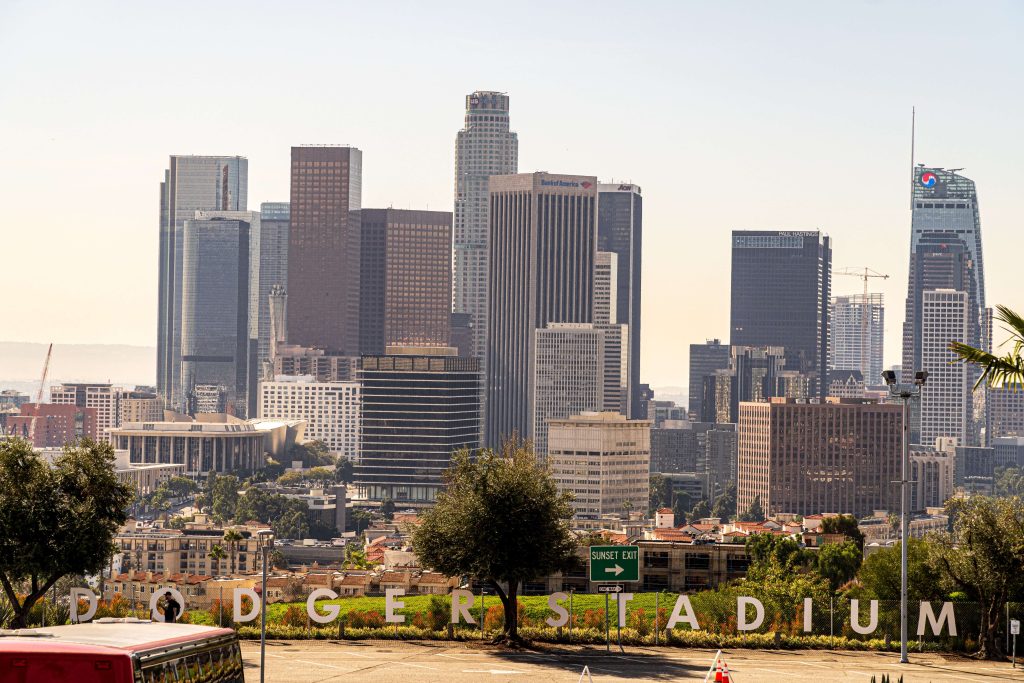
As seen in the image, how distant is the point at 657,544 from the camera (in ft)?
340

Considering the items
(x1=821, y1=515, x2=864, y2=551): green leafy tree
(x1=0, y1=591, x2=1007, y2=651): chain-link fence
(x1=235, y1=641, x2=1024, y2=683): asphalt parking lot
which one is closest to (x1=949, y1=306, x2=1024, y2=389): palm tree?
(x1=235, y1=641, x2=1024, y2=683): asphalt parking lot

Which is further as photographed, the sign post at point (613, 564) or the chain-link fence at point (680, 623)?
the sign post at point (613, 564)

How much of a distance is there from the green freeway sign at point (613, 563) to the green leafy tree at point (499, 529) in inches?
63.7

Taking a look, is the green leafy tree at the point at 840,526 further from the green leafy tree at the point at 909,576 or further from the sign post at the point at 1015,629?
the sign post at the point at 1015,629

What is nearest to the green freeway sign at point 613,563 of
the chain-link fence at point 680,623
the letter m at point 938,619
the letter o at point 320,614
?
the chain-link fence at point 680,623

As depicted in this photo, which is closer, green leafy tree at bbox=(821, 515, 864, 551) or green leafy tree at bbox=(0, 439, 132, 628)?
green leafy tree at bbox=(0, 439, 132, 628)

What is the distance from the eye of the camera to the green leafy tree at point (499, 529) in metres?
50.0

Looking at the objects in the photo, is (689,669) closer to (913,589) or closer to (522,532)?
(522,532)

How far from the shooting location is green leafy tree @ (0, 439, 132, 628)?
4644cm

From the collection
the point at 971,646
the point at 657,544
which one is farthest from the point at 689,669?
the point at 657,544

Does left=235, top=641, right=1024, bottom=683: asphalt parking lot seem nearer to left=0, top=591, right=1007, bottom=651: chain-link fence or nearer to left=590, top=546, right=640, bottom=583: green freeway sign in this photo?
left=0, top=591, right=1007, bottom=651: chain-link fence

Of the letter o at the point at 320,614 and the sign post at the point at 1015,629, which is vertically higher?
the sign post at the point at 1015,629

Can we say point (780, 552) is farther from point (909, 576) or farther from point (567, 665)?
point (567, 665)

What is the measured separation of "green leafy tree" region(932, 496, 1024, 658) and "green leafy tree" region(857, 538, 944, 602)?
134 cm
